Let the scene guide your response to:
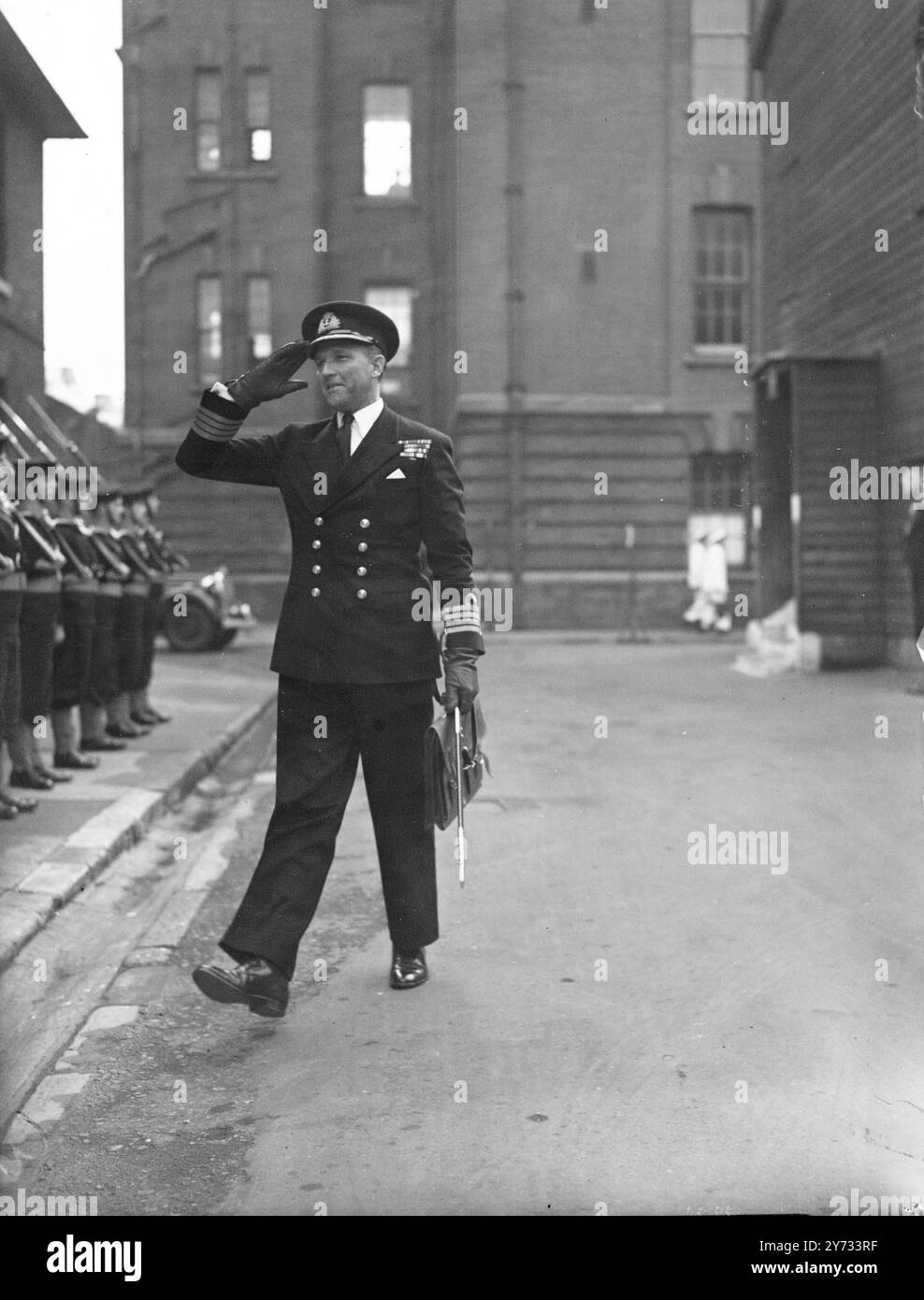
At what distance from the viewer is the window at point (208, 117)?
32.1 meters

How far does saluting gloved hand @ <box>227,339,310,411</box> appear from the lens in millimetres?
4801

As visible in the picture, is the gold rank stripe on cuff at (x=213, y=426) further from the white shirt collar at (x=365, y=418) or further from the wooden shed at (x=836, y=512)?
the wooden shed at (x=836, y=512)

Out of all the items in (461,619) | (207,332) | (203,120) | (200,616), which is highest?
(203,120)

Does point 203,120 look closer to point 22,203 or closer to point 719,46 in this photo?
point 719,46

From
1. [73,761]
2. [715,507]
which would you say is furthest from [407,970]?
[715,507]

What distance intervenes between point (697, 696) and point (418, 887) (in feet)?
36.2

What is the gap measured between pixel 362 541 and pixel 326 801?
83 cm

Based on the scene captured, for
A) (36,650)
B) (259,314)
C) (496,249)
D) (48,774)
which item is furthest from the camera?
(259,314)

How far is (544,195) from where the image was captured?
29422 mm

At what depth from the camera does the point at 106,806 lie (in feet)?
29.6

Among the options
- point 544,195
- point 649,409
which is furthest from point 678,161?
point 649,409

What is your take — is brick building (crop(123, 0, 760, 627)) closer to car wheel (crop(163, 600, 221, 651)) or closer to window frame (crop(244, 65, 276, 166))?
window frame (crop(244, 65, 276, 166))

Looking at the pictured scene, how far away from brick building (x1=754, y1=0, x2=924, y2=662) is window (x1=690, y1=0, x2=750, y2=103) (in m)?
8.45

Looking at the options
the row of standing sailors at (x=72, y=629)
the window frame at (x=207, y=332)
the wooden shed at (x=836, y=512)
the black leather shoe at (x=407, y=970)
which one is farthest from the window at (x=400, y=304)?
the black leather shoe at (x=407, y=970)
